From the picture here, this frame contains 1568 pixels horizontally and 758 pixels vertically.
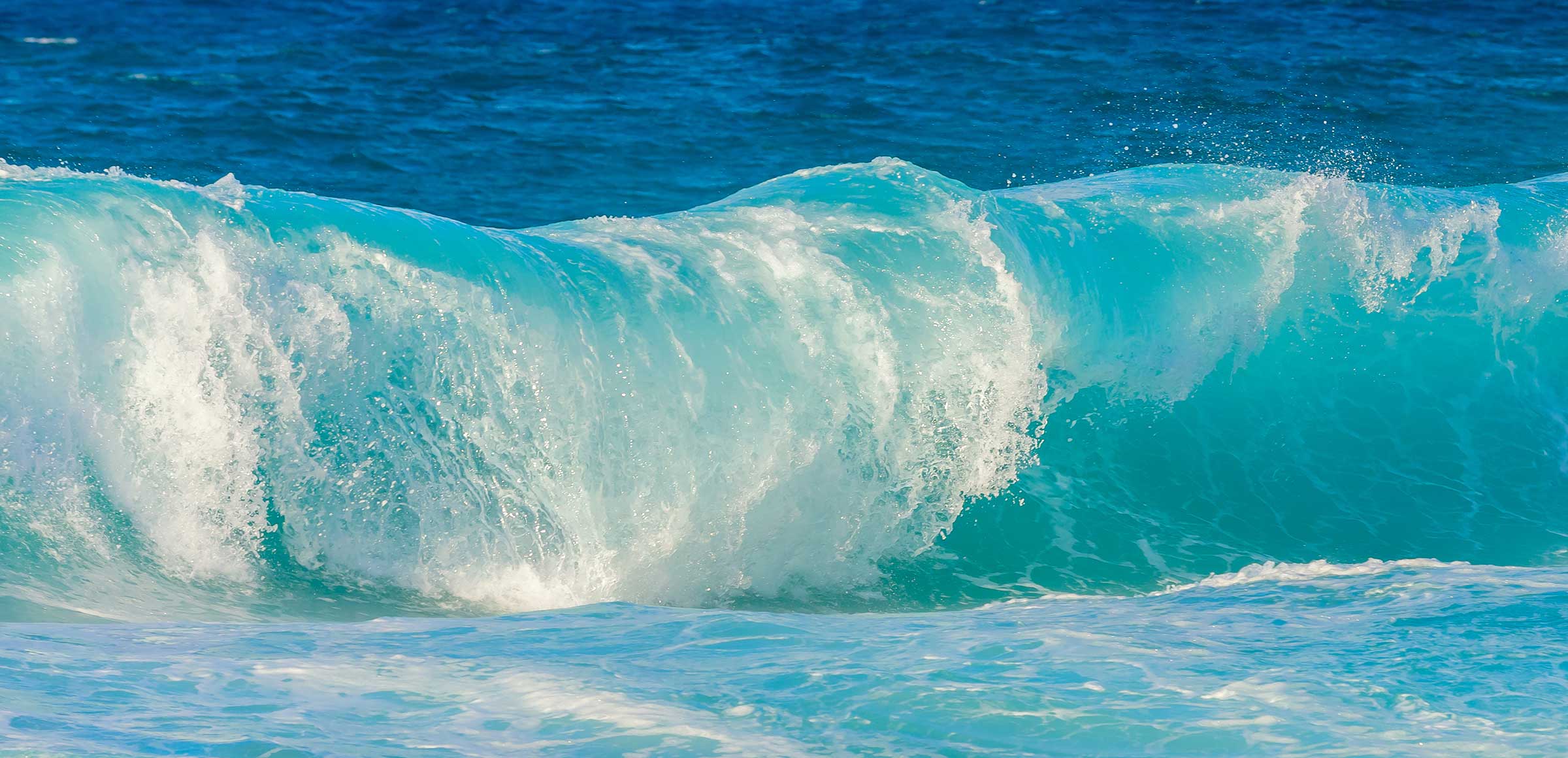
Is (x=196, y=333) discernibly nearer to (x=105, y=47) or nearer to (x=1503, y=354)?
(x=1503, y=354)

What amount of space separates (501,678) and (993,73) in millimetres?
12210

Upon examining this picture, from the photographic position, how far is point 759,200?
7.78 metres

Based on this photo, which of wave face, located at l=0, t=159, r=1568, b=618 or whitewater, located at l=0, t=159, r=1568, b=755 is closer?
whitewater, located at l=0, t=159, r=1568, b=755

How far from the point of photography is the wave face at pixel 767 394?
553 centimetres

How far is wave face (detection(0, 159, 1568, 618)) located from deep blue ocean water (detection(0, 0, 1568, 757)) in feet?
0.07

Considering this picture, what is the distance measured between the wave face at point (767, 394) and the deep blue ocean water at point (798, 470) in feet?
0.07

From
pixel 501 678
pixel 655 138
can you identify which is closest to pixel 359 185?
pixel 655 138

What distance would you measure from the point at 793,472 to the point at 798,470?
2 cm

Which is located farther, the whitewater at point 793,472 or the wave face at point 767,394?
the wave face at point 767,394

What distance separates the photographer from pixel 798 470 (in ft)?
20.8

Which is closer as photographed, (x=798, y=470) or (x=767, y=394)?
(x=798, y=470)

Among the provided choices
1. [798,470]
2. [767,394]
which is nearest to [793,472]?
[798,470]

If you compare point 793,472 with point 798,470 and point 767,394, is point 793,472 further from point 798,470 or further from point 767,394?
point 767,394

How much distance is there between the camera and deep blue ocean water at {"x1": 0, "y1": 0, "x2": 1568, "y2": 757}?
3926mm
